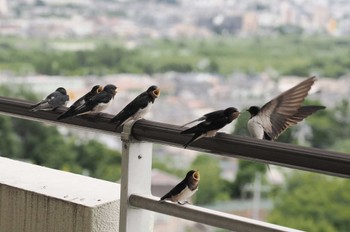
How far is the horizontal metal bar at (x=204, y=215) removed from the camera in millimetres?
1484

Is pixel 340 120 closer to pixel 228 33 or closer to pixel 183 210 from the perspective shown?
pixel 228 33

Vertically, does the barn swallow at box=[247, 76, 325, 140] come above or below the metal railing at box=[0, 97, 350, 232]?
above

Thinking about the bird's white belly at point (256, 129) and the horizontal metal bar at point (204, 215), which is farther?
the bird's white belly at point (256, 129)

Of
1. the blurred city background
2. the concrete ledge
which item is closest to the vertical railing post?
the concrete ledge

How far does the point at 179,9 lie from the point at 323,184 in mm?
22401

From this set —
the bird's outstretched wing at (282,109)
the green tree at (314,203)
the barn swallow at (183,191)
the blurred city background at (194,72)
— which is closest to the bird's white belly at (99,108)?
the barn swallow at (183,191)

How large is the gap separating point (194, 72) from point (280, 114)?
4815cm

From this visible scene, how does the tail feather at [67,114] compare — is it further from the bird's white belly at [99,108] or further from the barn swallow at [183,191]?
the barn swallow at [183,191]

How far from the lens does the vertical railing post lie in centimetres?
175

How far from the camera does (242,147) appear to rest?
148 cm

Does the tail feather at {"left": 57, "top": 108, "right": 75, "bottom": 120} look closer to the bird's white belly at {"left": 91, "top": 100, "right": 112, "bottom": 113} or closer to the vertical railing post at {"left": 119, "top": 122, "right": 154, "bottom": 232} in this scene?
the bird's white belly at {"left": 91, "top": 100, "right": 112, "bottom": 113}

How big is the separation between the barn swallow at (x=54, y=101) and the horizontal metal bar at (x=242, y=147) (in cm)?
5

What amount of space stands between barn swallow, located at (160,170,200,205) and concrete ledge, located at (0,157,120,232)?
9.9 inches

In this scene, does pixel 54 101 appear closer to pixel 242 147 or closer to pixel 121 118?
pixel 121 118
